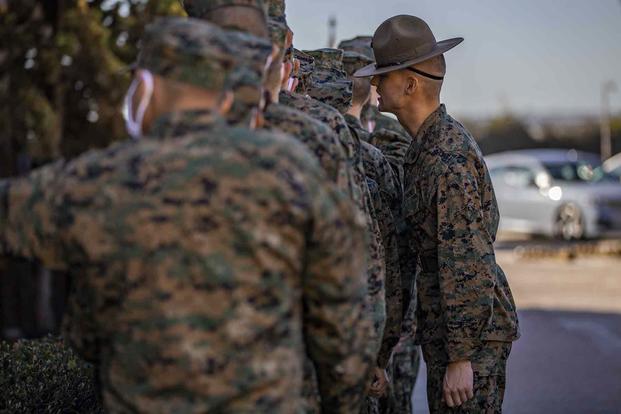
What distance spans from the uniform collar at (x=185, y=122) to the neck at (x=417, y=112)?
189 cm

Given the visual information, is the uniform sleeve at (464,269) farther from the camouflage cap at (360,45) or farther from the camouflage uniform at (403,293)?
the camouflage cap at (360,45)

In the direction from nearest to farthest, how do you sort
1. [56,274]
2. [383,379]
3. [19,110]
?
[383,379] → [19,110] → [56,274]

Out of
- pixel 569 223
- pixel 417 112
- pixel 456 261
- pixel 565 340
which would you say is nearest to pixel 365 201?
pixel 456 261

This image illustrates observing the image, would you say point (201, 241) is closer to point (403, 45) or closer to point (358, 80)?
point (403, 45)

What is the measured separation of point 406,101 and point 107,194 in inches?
83.2

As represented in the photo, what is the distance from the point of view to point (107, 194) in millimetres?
2766

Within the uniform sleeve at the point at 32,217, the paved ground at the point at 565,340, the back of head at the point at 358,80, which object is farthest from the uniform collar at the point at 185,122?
the paved ground at the point at 565,340

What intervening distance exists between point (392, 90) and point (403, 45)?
19 centimetres

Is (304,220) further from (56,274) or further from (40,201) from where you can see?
(56,274)

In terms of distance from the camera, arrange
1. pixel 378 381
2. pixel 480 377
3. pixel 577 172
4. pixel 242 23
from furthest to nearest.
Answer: pixel 577 172
pixel 378 381
pixel 480 377
pixel 242 23

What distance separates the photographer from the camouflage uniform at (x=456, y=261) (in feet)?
13.9

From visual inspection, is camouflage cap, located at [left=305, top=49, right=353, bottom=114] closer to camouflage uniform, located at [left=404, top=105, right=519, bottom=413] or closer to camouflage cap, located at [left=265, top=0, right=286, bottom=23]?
camouflage uniform, located at [left=404, top=105, right=519, bottom=413]

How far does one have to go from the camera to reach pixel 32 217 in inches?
112

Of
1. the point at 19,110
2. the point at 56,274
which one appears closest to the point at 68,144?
the point at 19,110
